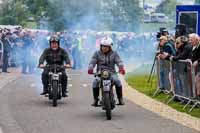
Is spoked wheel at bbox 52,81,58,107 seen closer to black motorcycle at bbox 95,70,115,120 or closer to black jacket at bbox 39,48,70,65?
black jacket at bbox 39,48,70,65

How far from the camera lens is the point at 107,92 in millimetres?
13430

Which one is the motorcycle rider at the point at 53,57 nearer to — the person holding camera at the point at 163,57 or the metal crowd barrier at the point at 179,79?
the metal crowd barrier at the point at 179,79

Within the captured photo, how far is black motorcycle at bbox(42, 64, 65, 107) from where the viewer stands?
15.7 meters

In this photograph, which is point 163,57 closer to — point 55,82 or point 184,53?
point 184,53

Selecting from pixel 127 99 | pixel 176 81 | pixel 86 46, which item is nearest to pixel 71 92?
pixel 127 99

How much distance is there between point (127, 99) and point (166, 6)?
4822 cm

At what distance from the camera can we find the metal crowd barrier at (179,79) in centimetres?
1501

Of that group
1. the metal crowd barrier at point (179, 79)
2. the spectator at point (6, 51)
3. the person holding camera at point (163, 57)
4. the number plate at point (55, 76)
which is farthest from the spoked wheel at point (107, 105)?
the spectator at point (6, 51)

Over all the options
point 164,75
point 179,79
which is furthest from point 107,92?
point 164,75

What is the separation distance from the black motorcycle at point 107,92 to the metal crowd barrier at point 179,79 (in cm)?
215

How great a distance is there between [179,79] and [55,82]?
2973mm

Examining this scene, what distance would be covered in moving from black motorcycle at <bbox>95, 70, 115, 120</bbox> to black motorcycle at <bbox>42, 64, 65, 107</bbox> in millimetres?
2098

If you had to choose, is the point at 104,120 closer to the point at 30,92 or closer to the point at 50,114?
the point at 50,114

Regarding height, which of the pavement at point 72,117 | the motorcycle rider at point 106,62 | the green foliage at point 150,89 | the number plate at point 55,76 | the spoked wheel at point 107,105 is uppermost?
the motorcycle rider at point 106,62
